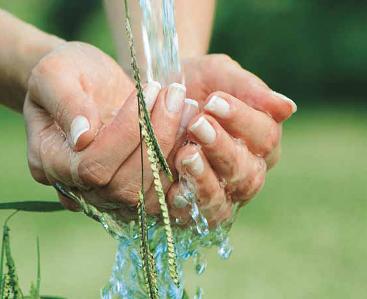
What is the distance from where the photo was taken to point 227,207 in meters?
1.09

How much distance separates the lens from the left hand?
40.4 inches

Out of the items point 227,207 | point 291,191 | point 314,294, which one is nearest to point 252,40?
point 291,191

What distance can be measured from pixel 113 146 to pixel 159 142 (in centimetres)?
4

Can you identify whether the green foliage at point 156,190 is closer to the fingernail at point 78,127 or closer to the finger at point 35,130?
the fingernail at point 78,127

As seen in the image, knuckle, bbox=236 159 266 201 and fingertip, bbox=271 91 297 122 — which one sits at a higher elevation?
fingertip, bbox=271 91 297 122

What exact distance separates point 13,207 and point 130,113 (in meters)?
0.16

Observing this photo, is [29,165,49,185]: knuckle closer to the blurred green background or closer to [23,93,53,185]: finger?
[23,93,53,185]: finger

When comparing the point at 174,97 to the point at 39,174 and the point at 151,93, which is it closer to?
the point at 151,93

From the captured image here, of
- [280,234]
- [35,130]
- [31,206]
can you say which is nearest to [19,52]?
[35,130]

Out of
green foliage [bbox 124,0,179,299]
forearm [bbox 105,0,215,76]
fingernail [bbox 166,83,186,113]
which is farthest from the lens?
forearm [bbox 105,0,215,76]

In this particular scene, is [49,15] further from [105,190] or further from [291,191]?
[105,190]

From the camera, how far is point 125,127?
1001mm

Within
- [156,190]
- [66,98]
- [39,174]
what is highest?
[156,190]

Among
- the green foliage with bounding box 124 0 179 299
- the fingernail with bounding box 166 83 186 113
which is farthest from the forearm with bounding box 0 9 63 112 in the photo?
the green foliage with bounding box 124 0 179 299
